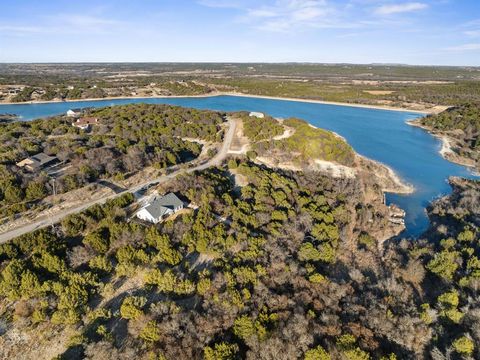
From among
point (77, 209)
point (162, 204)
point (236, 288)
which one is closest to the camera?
point (236, 288)

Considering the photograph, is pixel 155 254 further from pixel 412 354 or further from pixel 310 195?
pixel 310 195

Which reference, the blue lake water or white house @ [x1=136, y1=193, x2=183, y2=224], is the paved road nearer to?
white house @ [x1=136, y1=193, x2=183, y2=224]

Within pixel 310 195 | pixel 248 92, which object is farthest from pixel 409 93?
pixel 310 195

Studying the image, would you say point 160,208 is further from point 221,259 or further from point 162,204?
point 221,259

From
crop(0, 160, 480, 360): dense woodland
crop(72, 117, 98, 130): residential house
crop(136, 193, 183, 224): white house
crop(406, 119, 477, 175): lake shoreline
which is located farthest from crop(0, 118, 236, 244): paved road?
crop(406, 119, 477, 175): lake shoreline

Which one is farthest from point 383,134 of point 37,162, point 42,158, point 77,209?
point 37,162
